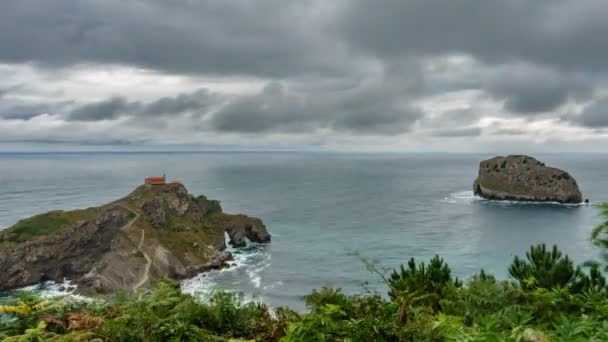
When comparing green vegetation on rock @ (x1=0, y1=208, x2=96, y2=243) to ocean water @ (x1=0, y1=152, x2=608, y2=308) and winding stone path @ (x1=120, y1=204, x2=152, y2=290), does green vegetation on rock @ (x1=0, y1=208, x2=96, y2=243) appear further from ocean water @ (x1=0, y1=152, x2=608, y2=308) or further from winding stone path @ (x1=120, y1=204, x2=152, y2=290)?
ocean water @ (x1=0, y1=152, x2=608, y2=308)

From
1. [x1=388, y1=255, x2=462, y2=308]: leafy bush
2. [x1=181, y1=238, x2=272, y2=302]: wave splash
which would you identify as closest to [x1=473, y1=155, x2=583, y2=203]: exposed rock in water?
[x1=181, y1=238, x2=272, y2=302]: wave splash

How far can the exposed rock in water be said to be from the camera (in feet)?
421

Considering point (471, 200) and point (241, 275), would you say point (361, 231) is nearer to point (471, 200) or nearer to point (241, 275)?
point (241, 275)

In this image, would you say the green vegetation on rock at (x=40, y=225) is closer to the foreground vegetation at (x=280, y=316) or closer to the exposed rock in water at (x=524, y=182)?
the foreground vegetation at (x=280, y=316)

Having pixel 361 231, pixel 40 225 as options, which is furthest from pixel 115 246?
pixel 361 231

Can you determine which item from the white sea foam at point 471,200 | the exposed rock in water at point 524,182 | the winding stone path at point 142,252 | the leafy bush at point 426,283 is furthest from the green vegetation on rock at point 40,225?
the exposed rock in water at point 524,182

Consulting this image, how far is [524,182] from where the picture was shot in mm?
135250

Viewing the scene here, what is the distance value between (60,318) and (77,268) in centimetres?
6787

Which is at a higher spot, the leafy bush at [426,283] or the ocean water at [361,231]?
the leafy bush at [426,283]

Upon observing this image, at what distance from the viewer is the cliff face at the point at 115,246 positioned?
6234cm

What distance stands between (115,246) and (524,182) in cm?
12229

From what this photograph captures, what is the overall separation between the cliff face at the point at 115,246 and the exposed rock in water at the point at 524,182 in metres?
97.5

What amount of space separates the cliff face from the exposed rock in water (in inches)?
3840

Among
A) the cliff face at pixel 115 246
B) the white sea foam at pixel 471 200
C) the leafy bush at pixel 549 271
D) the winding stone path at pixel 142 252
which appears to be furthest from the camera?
the white sea foam at pixel 471 200
